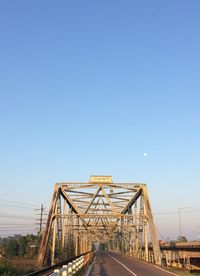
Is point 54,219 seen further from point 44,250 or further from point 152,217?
point 152,217

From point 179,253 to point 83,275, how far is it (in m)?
36.9

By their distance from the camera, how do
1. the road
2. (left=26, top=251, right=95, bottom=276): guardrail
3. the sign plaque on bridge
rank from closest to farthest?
(left=26, top=251, right=95, bottom=276): guardrail < the road < the sign plaque on bridge

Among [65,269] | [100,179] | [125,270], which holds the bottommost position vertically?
[125,270]

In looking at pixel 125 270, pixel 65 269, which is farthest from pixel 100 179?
pixel 65 269

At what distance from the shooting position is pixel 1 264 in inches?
811

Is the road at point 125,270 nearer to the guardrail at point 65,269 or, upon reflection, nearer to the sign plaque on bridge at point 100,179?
the guardrail at point 65,269

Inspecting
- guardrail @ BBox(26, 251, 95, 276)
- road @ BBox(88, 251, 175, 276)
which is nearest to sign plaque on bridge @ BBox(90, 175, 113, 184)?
road @ BBox(88, 251, 175, 276)

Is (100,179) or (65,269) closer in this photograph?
(65,269)

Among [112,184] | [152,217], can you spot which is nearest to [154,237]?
[152,217]

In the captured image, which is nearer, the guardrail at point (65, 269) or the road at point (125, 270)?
the guardrail at point (65, 269)

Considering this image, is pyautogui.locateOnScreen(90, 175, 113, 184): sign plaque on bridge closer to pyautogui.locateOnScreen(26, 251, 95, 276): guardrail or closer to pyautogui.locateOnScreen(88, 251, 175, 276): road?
pyautogui.locateOnScreen(88, 251, 175, 276): road

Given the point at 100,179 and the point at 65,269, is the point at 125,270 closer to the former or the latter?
the point at 65,269

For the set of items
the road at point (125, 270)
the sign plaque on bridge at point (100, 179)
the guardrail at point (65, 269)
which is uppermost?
the sign plaque on bridge at point (100, 179)

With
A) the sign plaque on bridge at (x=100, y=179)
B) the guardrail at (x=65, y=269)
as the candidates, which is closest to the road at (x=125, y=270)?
the guardrail at (x=65, y=269)
